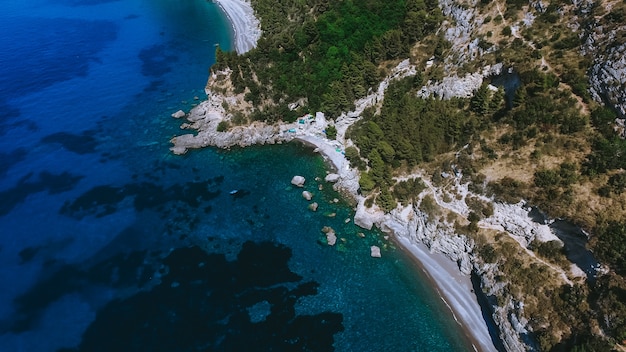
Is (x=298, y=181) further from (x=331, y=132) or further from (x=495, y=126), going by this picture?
(x=495, y=126)

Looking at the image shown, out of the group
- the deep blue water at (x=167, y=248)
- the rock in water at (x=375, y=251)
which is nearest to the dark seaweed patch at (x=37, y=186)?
the deep blue water at (x=167, y=248)

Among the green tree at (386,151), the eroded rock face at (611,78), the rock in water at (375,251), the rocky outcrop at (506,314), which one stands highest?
the eroded rock face at (611,78)

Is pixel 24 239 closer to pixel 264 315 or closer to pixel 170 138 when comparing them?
pixel 170 138

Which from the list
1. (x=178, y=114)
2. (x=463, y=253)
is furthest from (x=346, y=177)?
(x=178, y=114)

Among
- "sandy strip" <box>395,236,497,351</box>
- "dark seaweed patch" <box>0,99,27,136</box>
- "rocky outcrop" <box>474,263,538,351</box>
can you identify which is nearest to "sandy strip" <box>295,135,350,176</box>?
"sandy strip" <box>395,236,497,351</box>

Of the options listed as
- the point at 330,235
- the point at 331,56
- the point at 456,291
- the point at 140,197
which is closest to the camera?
the point at 456,291

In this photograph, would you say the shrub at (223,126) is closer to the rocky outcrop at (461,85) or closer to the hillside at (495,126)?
the hillside at (495,126)

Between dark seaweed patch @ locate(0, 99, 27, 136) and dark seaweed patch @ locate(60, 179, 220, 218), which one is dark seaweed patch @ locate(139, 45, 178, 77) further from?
dark seaweed patch @ locate(60, 179, 220, 218)
